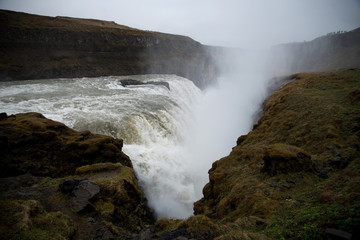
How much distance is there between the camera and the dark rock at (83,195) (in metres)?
7.01

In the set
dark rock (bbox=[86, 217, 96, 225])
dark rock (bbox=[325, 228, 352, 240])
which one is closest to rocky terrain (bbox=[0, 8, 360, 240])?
dark rock (bbox=[325, 228, 352, 240])

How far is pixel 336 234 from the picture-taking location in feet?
11.4

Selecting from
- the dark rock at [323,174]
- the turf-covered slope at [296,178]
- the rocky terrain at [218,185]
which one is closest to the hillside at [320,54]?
the turf-covered slope at [296,178]

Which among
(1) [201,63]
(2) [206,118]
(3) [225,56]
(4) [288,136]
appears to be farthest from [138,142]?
(3) [225,56]

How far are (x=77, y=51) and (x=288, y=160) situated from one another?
156 ft

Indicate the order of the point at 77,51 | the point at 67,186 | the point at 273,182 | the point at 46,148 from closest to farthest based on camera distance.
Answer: the point at 273,182 < the point at 67,186 < the point at 46,148 < the point at 77,51

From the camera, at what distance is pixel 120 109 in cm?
1823

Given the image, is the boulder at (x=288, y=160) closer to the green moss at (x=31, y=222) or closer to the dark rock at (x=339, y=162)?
the dark rock at (x=339, y=162)

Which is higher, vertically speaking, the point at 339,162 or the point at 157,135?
the point at 339,162

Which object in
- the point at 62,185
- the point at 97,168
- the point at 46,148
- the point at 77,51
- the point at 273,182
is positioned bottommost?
the point at 97,168

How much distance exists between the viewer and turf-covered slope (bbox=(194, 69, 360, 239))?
466 centimetres

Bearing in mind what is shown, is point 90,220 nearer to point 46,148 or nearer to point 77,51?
point 46,148

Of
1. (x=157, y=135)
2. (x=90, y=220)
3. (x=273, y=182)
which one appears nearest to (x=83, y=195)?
(x=90, y=220)

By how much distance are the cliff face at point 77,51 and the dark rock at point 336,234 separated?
41863 millimetres
